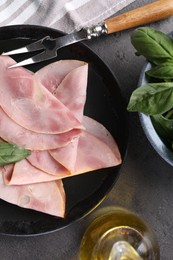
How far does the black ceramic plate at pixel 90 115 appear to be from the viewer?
3.23 feet

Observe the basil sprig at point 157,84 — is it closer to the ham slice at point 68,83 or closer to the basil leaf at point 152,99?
the basil leaf at point 152,99

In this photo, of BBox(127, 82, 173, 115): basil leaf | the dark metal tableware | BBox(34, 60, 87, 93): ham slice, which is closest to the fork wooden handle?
the dark metal tableware

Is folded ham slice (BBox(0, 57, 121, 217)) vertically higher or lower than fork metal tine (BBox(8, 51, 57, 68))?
lower

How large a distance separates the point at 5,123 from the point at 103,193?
23cm

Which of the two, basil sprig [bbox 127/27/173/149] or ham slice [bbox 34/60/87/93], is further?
ham slice [bbox 34/60/87/93]

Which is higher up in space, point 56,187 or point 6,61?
point 6,61

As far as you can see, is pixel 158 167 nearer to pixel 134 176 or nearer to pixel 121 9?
pixel 134 176

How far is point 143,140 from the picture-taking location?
1064mm

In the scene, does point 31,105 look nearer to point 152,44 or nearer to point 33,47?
point 33,47

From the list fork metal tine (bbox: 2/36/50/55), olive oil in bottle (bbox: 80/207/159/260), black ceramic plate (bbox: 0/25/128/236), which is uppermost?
fork metal tine (bbox: 2/36/50/55)

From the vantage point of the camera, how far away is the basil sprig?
87 cm

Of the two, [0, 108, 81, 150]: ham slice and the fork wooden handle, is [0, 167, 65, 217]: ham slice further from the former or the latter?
the fork wooden handle

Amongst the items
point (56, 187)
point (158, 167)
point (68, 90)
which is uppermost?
point (68, 90)

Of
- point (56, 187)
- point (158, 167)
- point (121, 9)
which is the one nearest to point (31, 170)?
point (56, 187)
